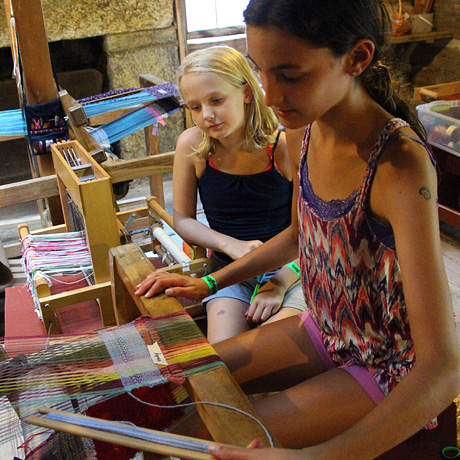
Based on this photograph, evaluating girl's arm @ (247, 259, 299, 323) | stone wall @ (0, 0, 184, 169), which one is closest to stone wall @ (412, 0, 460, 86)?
stone wall @ (0, 0, 184, 169)

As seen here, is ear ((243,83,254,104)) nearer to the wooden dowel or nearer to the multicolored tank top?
the multicolored tank top

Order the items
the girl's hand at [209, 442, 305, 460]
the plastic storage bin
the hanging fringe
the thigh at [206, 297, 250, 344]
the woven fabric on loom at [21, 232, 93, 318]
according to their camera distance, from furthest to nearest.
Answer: the plastic storage bin, the hanging fringe, the woven fabric on loom at [21, 232, 93, 318], the thigh at [206, 297, 250, 344], the girl's hand at [209, 442, 305, 460]

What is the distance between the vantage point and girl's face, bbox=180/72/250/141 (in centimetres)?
165

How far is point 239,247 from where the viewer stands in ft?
5.49

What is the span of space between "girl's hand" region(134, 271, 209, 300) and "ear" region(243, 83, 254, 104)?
2.46ft

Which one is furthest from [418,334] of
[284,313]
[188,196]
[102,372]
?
[188,196]

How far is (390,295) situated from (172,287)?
1.53ft

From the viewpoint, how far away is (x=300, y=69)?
0.79 meters

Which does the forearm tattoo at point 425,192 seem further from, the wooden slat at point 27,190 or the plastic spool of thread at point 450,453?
the wooden slat at point 27,190

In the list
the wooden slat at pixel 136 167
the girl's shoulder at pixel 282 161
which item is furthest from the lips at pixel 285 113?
the wooden slat at pixel 136 167

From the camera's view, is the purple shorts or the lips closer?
the lips

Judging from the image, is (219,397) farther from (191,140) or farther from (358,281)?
(191,140)

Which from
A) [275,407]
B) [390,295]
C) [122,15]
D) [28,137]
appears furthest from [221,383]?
[122,15]

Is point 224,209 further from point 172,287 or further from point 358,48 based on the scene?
point 358,48
